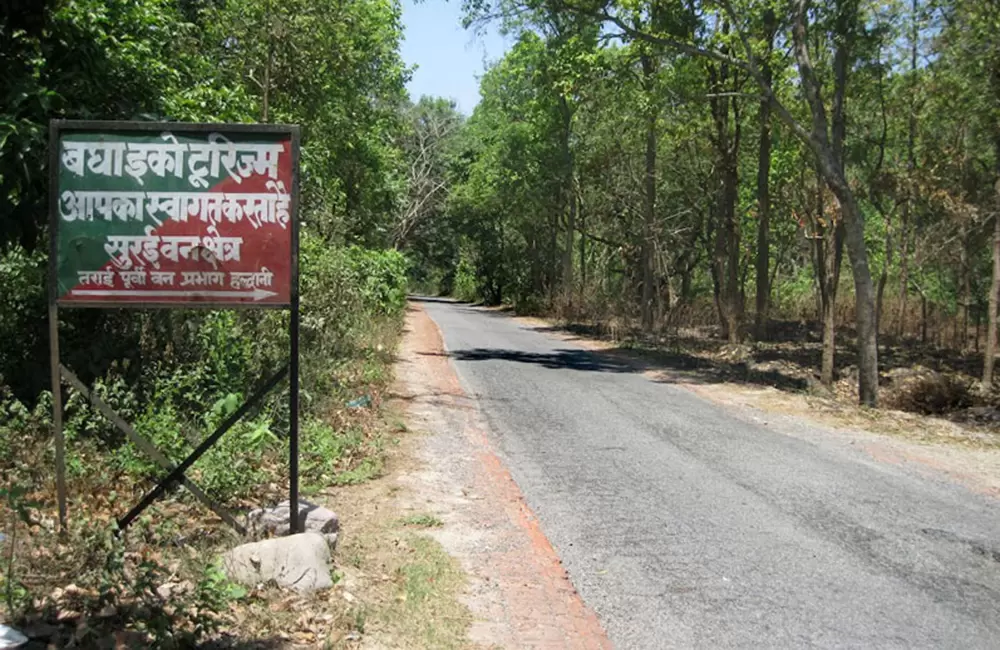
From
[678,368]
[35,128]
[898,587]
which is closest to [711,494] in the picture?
[898,587]

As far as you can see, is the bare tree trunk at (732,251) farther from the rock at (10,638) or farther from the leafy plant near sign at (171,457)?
the rock at (10,638)

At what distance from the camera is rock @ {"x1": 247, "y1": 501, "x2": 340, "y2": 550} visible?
5453 mm

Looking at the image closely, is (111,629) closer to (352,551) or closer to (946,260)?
(352,551)

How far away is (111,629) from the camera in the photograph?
13.2ft

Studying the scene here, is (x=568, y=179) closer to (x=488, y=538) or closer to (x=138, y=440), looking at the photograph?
(x=488, y=538)

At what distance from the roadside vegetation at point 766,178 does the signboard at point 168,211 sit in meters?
11.7

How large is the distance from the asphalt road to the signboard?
9.45 ft

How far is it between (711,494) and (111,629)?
5128mm

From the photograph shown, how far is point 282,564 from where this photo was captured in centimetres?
487

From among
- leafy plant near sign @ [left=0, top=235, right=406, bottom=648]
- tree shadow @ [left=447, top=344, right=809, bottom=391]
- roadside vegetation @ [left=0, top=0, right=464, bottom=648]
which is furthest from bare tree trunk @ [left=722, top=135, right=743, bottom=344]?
leafy plant near sign @ [left=0, top=235, right=406, bottom=648]

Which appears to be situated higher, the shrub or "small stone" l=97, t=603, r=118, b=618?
"small stone" l=97, t=603, r=118, b=618

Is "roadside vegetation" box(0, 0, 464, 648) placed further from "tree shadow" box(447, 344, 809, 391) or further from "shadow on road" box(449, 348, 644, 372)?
"tree shadow" box(447, 344, 809, 391)

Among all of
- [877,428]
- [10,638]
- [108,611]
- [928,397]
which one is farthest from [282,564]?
[928,397]

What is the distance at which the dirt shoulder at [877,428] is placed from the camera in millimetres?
9688
